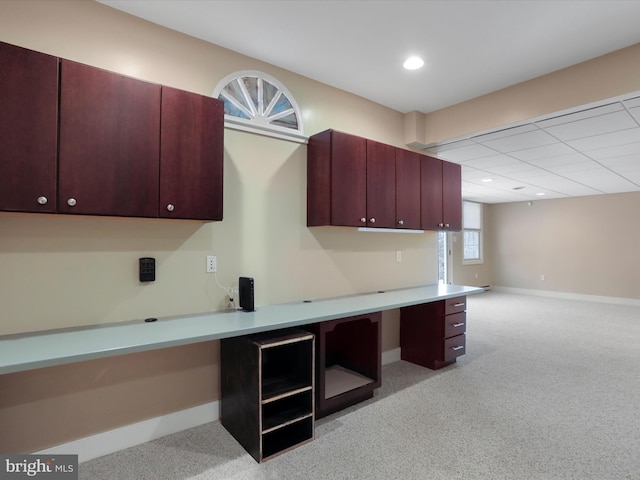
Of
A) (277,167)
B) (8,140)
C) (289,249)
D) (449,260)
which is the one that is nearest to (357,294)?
(289,249)

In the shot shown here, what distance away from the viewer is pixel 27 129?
165 centimetres

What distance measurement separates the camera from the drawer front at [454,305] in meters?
3.42

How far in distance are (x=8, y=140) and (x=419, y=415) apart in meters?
3.06

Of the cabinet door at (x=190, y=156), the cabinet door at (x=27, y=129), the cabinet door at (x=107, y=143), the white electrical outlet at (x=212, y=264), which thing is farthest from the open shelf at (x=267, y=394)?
the cabinet door at (x=27, y=129)

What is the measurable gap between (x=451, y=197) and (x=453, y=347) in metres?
1.68

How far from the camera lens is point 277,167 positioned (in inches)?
112

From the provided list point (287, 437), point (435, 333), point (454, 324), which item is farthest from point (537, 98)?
point (287, 437)

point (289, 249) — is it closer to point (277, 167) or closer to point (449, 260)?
point (277, 167)

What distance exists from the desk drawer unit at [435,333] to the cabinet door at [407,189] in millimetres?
902

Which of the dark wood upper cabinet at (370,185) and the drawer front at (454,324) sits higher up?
the dark wood upper cabinet at (370,185)

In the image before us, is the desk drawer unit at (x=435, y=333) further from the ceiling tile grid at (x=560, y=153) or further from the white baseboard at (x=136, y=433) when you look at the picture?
the white baseboard at (x=136, y=433)

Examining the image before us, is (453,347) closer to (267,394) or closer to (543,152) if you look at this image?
(267,394)

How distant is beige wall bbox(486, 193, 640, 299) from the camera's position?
7.35m

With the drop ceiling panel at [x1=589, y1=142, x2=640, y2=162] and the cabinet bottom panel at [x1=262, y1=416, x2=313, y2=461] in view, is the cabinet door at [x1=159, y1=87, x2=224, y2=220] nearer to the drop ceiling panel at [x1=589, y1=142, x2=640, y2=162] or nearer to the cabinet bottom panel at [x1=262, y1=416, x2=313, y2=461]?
the cabinet bottom panel at [x1=262, y1=416, x2=313, y2=461]
